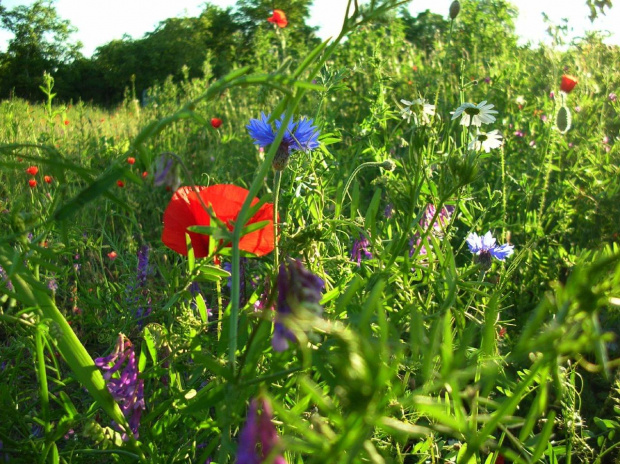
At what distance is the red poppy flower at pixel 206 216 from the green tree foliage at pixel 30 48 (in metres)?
14.5

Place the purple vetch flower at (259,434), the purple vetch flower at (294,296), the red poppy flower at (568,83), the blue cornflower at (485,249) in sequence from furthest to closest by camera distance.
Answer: the red poppy flower at (568,83) → the blue cornflower at (485,249) → the purple vetch flower at (294,296) → the purple vetch flower at (259,434)

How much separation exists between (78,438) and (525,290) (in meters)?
1.15

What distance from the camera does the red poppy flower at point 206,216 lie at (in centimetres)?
72

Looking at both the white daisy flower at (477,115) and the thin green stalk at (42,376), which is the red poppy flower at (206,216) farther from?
the white daisy flower at (477,115)

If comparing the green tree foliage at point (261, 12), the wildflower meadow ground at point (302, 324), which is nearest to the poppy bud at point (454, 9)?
the wildflower meadow ground at point (302, 324)

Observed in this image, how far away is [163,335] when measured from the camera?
0.70m

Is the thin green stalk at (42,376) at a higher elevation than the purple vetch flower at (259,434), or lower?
lower

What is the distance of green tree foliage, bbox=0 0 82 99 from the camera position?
13.9 meters

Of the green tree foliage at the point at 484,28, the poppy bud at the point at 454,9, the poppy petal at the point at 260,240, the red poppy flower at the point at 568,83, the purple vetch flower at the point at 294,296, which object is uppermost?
the green tree foliage at the point at 484,28

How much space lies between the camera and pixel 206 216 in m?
0.73

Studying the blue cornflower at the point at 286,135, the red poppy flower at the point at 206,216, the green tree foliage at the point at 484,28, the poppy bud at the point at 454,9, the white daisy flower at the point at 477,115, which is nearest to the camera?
the red poppy flower at the point at 206,216

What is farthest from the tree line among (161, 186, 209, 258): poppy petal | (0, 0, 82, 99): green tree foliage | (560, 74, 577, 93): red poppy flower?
(161, 186, 209, 258): poppy petal

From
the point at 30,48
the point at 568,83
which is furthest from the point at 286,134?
the point at 30,48

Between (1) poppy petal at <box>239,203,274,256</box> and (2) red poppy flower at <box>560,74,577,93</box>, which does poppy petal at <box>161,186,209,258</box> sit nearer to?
(1) poppy petal at <box>239,203,274,256</box>
